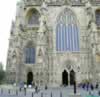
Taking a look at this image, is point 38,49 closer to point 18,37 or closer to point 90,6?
point 18,37

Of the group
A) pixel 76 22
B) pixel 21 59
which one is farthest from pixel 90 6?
pixel 21 59

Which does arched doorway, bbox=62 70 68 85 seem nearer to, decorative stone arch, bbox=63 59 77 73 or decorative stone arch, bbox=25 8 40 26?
decorative stone arch, bbox=63 59 77 73

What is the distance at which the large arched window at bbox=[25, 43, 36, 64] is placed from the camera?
128ft

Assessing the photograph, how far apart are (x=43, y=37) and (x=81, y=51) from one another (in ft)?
23.4

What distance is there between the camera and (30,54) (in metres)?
39.2

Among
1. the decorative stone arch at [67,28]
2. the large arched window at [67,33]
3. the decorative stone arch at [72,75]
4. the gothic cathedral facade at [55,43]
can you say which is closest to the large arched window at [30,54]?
the gothic cathedral facade at [55,43]

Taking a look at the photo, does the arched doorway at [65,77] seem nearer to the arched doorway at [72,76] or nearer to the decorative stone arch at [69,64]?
the arched doorway at [72,76]

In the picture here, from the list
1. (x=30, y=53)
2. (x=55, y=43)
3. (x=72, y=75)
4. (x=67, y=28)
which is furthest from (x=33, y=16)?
(x=72, y=75)

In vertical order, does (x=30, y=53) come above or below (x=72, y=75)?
above

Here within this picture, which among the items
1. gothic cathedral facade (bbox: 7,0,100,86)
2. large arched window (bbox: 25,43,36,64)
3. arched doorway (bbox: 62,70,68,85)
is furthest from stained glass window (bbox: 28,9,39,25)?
arched doorway (bbox: 62,70,68,85)

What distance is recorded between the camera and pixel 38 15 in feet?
139

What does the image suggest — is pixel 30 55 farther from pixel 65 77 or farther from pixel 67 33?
pixel 67 33

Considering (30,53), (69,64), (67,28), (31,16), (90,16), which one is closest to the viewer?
(69,64)

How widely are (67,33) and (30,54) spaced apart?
772 cm
